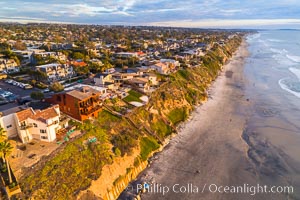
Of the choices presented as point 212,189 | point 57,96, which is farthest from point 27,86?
point 212,189

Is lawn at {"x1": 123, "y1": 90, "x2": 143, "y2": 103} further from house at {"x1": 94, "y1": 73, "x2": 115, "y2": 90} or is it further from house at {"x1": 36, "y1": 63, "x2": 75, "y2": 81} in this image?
house at {"x1": 36, "y1": 63, "x2": 75, "y2": 81}

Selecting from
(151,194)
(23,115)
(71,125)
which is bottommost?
(151,194)

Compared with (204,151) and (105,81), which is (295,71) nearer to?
(204,151)

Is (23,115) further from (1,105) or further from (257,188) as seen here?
(257,188)

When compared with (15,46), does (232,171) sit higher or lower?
lower

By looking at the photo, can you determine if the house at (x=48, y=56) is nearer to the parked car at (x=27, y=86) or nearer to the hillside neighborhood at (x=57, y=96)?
the hillside neighborhood at (x=57, y=96)

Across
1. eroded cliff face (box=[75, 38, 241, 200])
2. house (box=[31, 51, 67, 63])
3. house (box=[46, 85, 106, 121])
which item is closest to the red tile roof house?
house (box=[46, 85, 106, 121])

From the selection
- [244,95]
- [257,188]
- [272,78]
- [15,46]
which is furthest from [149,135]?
[15,46]
